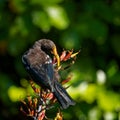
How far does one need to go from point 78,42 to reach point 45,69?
6.33 feet

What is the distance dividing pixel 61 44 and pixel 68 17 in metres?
0.18

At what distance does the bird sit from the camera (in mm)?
1717

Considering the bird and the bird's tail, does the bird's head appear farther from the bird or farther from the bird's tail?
the bird's tail

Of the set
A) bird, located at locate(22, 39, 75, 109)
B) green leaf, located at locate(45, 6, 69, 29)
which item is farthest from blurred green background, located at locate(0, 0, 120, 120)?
bird, located at locate(22, 39, 75, 109)

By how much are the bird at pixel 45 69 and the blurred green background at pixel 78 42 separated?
1.71 meters

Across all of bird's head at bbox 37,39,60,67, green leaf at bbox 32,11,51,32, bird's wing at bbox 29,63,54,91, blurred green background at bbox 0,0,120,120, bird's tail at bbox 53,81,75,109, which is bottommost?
blurred green background at bbox 0,0,120,120

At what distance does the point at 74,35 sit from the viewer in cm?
373

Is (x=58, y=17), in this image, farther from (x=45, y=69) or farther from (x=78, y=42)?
(x=45, y=69)

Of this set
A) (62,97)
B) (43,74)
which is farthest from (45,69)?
(62,97)

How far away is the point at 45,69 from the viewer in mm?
1774

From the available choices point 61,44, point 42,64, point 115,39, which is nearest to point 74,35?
point 61,44

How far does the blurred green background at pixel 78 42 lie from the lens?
12.0ft

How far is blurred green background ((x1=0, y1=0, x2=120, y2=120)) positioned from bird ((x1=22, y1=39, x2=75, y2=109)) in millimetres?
1708

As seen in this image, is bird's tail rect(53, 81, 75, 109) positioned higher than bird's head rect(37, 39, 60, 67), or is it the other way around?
bird's head rect(37, 39, 60, 67)
